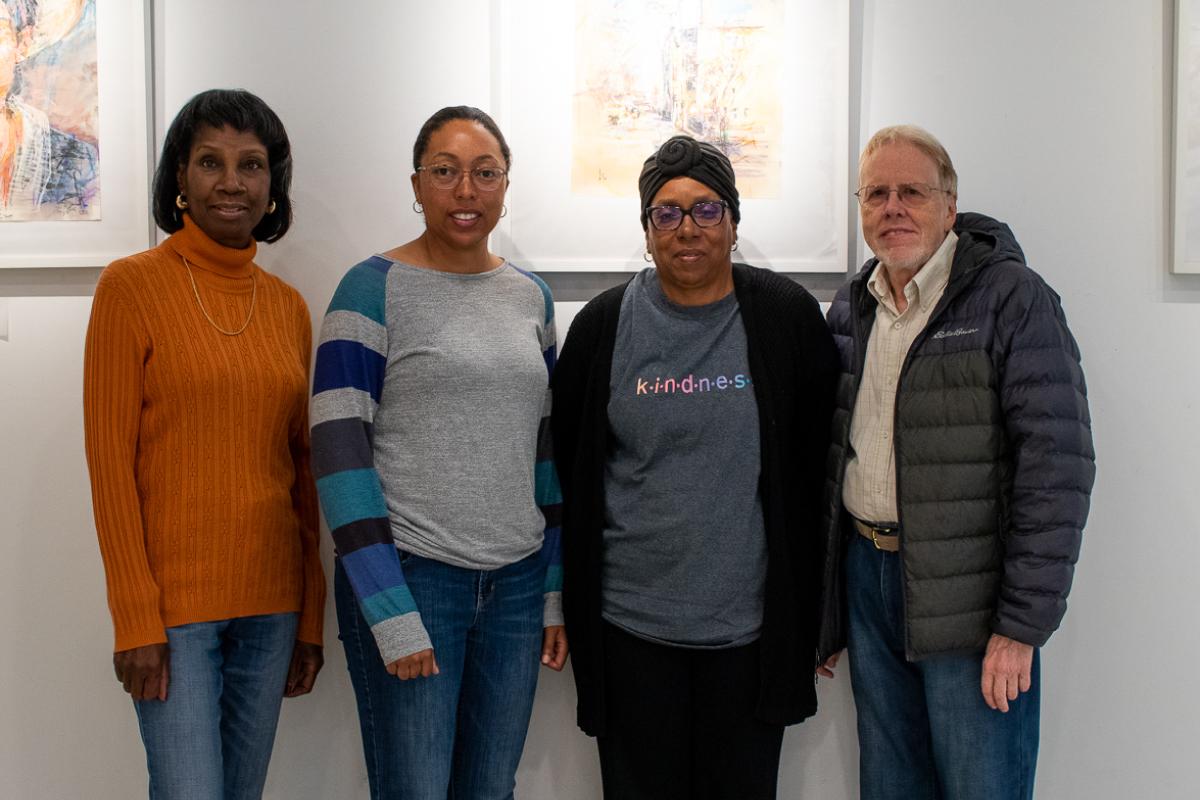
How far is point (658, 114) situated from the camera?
6.55 feet

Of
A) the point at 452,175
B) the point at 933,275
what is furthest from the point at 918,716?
the point at 452,175

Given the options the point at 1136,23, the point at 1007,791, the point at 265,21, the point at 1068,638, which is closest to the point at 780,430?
the point at 1007,791

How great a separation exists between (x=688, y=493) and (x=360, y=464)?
1.93 feet

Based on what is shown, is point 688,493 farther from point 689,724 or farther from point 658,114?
point 658,114

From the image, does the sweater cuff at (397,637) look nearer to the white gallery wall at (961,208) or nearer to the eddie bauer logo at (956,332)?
the white gallery wall at (961,208)

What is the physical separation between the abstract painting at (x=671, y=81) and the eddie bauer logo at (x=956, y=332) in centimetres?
68

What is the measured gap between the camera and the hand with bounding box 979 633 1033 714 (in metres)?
1.46

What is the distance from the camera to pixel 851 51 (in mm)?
2041

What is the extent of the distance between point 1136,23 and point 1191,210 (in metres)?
0.44

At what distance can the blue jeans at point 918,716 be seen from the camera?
1521 millimetres

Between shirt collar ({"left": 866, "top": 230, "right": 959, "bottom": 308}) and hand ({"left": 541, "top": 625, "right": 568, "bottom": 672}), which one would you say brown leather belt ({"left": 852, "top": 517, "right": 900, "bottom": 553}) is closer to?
shirt collar ({"left": 866, "top": 230, "right": 959, "bottom": 308})

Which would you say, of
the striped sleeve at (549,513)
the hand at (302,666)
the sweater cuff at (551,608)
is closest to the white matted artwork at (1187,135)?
the striped sleeve at (549,513)

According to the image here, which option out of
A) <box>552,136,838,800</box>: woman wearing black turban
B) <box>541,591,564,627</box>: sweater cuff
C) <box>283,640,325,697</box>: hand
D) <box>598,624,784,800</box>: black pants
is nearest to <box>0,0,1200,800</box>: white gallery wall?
<box>283,640,325,697</box>: hand

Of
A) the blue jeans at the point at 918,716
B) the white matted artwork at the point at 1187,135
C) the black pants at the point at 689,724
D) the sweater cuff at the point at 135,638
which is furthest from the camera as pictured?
the white matted artwork at the point at 1187,135
